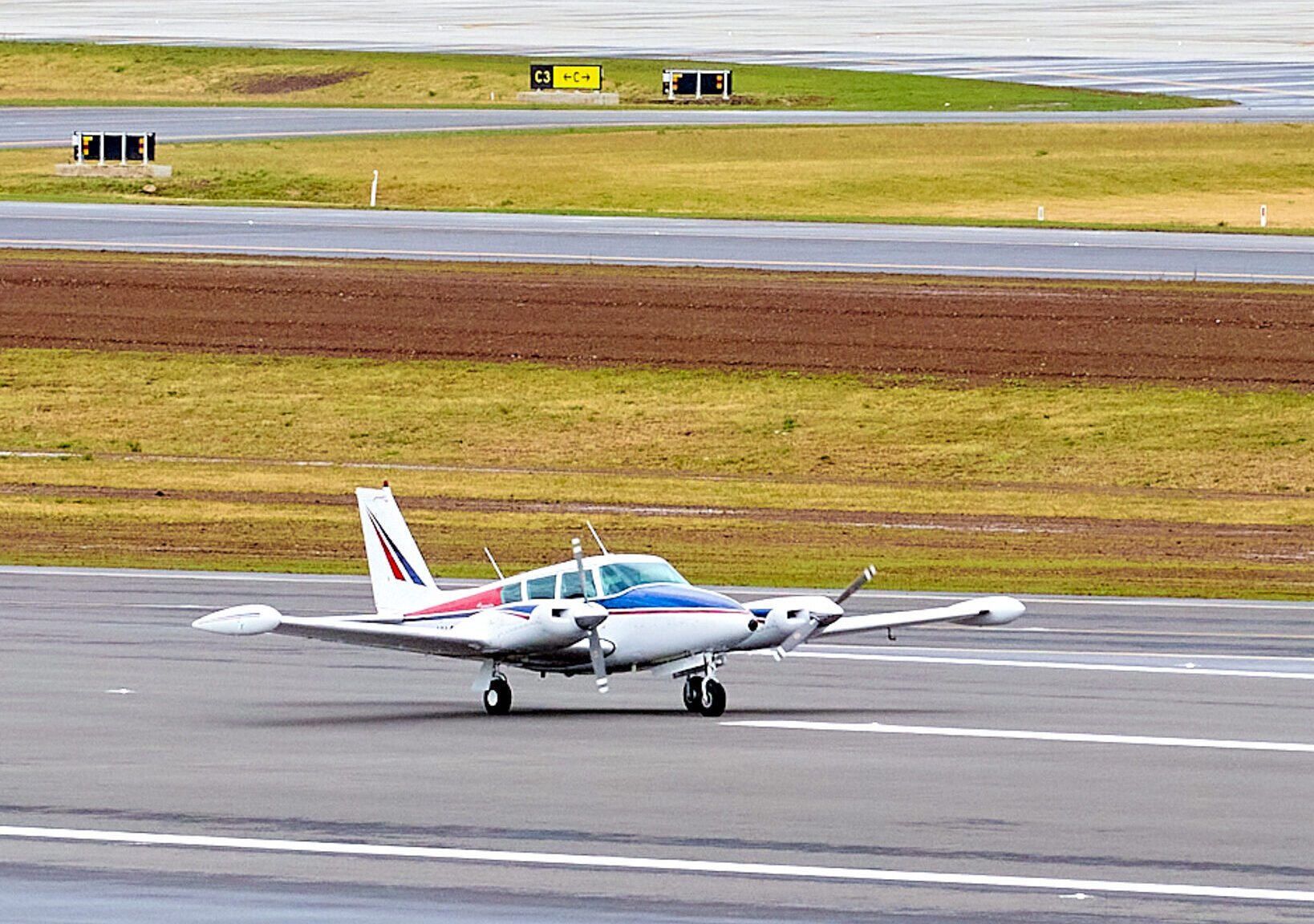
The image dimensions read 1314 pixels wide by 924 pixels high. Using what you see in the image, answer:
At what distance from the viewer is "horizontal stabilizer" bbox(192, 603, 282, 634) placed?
23344 mm

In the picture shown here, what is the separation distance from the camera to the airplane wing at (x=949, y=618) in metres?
25.2

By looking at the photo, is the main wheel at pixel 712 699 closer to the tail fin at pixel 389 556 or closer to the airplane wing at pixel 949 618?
the airplane wing at pixel 949 618

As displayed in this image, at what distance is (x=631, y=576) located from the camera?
81.0 feet

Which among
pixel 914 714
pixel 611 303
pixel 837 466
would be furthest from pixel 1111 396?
pixel 914 714

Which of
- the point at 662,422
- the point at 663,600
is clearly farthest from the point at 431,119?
the point at 663,600

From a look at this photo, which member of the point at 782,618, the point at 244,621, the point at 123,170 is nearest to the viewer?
the point at 244,621

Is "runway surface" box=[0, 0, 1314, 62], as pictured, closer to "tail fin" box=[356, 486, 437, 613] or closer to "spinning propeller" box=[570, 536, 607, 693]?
"tail fin" box=[356, 486, 437, 613]

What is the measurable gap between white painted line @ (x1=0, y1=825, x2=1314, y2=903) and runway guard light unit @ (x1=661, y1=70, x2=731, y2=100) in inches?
3427

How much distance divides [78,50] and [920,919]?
370 feet

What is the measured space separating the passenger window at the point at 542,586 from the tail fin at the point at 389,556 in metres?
1.74

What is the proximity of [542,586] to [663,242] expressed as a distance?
130ft

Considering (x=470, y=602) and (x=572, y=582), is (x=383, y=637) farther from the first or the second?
(x=572, y=582)

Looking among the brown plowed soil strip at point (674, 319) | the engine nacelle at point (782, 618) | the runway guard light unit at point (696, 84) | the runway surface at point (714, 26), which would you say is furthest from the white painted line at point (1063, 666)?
the runway surface at point (714, 26)

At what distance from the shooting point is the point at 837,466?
46.7 meters
